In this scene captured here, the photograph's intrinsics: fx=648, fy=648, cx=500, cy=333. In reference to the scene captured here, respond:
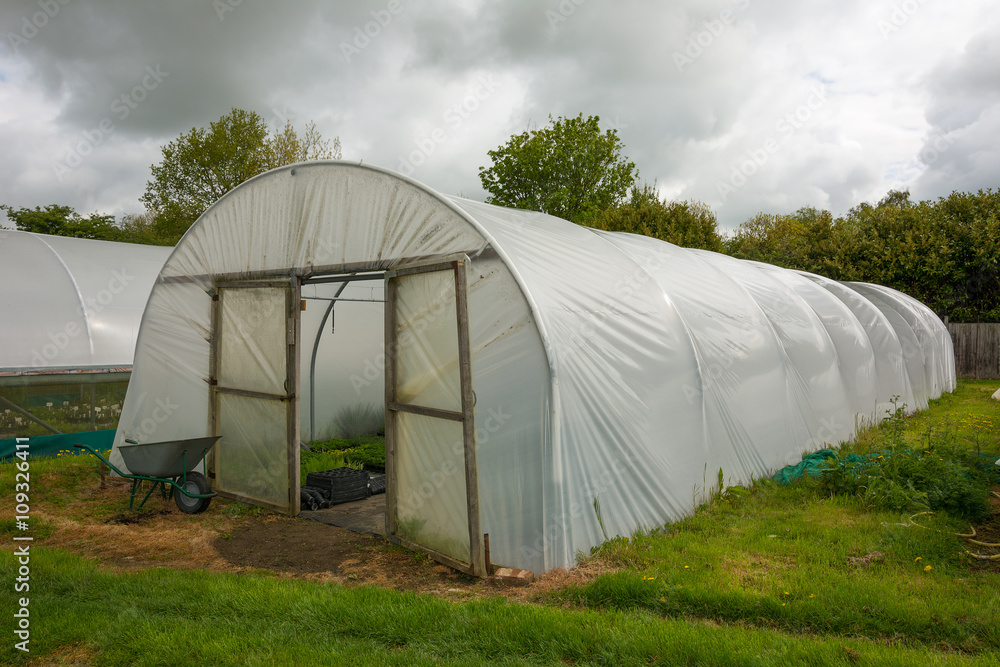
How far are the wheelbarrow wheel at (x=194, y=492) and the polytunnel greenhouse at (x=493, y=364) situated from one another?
416mm

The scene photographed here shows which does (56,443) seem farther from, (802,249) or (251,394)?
(802,249)

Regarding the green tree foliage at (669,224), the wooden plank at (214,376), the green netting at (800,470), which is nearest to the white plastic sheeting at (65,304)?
the wooden plank at (214,376)

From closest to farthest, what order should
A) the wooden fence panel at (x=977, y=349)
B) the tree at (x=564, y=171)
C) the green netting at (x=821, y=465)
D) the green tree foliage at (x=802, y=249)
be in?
the green netting at (x=821, y=465), the wooden fence panel at (x=977, y=349), the green tree foliage at (x=802, y=249), the tree at (x=564, y=171)

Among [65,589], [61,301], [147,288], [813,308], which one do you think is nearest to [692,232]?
[813,308]

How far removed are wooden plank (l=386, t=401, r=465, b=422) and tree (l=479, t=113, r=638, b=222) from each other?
22.9 m

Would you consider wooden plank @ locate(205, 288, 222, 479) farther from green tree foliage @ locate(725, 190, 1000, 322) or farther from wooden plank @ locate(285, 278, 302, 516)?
green tree foliage @ locate(725, 190, 1000, 322)

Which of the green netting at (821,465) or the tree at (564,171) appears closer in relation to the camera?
the green netting at (821,465)

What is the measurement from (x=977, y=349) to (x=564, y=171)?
16.4m

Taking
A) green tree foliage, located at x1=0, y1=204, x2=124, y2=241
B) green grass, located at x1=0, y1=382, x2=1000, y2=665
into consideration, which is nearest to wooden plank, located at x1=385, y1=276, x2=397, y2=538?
green grass, located at x1=0, y1=382, x2=1000, y2=665

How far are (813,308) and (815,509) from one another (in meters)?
5.41

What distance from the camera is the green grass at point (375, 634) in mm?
3644

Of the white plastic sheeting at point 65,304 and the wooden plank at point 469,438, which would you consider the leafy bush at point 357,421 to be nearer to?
the white plastic sheeting at point 65,304

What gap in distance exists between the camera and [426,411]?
5.55 meters

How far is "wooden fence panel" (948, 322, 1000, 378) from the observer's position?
1980cm
